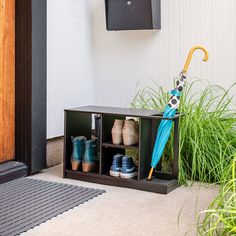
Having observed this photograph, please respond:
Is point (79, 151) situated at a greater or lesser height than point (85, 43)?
lesser

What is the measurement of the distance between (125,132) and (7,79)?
1.04 meters

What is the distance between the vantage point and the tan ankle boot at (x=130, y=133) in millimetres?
3297

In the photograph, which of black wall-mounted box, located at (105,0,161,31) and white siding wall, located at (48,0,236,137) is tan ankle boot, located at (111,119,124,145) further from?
black wall-mounted box, located at (105,0,161,31)

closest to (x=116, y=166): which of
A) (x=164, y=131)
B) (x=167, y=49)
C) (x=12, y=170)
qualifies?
(x=164, y=131)

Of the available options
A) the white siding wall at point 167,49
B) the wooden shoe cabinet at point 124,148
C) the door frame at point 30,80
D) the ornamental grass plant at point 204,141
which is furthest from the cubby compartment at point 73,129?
the white siding wall at point 167,49

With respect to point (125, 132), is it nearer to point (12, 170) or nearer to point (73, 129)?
point (73, 129)

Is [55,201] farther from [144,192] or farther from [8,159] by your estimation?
[8,159]

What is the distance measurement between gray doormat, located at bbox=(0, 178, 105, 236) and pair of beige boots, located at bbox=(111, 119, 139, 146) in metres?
0.41

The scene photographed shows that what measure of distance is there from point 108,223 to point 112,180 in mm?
800

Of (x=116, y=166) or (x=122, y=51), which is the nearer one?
(x=116, y=166)

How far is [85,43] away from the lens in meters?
4.40

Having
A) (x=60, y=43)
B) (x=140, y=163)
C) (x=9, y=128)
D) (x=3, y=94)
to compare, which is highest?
(x=60, y=43)

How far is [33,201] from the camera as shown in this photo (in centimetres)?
289

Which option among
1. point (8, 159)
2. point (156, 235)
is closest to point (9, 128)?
point (8, 159)
